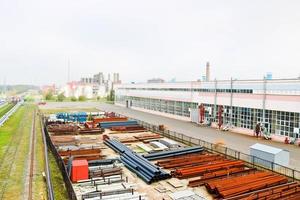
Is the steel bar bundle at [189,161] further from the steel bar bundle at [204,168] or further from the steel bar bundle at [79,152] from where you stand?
the steel bar bundle at [79,152]

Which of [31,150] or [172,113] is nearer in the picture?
[31,150]

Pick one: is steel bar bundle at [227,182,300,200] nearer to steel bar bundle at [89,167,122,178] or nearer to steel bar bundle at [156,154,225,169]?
steel bar bundle at [156,154,225,169]

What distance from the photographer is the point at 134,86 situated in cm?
6406

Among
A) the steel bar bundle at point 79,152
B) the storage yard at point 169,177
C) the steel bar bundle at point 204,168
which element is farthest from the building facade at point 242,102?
the steel bar bundle at point 79,152

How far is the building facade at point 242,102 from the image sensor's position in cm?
2602

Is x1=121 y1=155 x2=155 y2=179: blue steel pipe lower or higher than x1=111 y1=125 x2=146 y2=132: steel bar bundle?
lower

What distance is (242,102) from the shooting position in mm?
31172

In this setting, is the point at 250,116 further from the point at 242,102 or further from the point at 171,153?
the point at 171,153

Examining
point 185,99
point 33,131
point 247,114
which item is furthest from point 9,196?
point 185,99

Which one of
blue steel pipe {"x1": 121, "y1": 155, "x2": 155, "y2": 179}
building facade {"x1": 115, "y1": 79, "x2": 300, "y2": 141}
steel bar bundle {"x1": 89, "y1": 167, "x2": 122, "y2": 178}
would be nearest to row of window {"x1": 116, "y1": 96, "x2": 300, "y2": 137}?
building facade {"x1": 115, "y1": 79, "x2": 300, "y2": 141}

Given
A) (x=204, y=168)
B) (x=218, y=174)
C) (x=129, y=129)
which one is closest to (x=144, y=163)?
(x=204, y=168)

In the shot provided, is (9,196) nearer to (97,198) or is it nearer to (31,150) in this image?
(97,198)

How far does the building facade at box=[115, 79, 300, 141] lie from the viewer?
2602 centimetres

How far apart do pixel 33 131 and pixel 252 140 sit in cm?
2358
